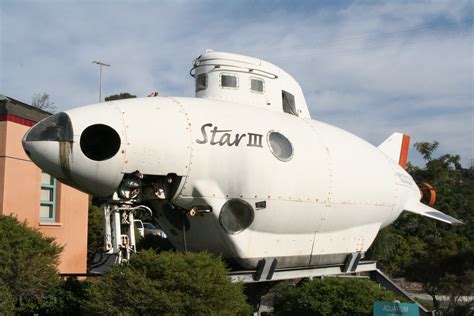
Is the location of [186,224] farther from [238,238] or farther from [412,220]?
[412,220]

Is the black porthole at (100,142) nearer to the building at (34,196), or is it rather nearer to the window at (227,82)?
the window at (227,82)

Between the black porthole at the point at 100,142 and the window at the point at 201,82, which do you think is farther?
the window at the point at 201,82

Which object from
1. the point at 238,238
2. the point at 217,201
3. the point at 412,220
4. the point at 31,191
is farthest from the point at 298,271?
the point at 412,220

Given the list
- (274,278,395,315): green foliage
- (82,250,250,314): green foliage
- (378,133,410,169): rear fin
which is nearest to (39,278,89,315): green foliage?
(82,250,250,314): green foliage

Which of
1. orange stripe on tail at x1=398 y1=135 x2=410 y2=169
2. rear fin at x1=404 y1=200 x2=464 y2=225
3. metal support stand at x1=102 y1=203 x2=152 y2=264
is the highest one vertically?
orange stripe on tail at x1=398 y1=135 x2=410 y2=169

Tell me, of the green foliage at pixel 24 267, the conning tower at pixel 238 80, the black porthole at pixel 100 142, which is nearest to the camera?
the black porthole at pixel 100 142

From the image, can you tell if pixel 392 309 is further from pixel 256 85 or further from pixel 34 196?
pixel 34 196

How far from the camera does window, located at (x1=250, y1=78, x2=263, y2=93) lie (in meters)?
11.4

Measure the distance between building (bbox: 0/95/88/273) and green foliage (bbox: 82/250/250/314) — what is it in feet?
14.6

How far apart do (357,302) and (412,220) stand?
2827 cm

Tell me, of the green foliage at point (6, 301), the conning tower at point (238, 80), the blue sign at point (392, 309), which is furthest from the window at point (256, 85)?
the green foliage at point (6, 301)

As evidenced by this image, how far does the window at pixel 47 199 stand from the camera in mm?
14370

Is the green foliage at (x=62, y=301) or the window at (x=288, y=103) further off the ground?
the window at (x=288, y=103)

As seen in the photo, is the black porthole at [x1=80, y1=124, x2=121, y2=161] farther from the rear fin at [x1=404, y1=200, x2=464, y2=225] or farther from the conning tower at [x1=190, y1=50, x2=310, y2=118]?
the rear fin at [x1=404, y1=200, x2=464, y2=225]
